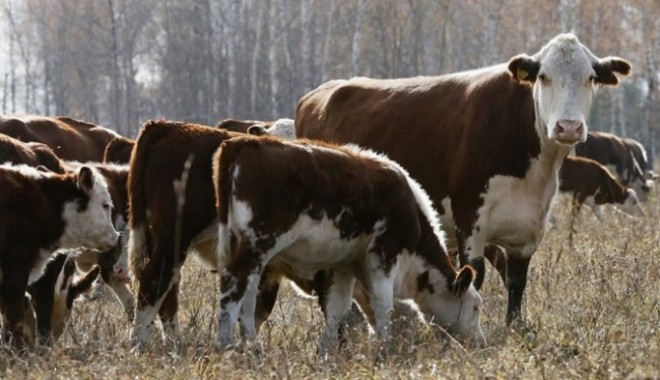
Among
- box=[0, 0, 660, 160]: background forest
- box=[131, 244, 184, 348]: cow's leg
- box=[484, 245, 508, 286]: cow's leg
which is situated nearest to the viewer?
box=[131, 244, 184, 348]: cow's leg

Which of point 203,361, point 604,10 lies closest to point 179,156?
point 203,361

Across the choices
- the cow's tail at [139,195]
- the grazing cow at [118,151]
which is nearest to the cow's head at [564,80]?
the cow's tail at [139,195]

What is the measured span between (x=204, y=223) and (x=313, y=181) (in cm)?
86

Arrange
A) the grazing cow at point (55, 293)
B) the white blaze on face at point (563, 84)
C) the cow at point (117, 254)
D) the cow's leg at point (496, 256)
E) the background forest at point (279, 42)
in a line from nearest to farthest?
the grazing cow at point (55, 293)
the white blaze on face at point (563, 84)
the cow at point (117, 254)
the cow's leg at point (496, 256)
the background forest at point (279, 42)

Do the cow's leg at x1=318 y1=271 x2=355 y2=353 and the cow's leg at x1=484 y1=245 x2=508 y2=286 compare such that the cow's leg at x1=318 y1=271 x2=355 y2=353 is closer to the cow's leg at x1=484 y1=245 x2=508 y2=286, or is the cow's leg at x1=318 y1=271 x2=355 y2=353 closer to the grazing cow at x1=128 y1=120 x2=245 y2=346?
the grazing cow at x1=128 y1=120 x2=245 y2=346

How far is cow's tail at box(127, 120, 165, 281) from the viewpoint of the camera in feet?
28.2

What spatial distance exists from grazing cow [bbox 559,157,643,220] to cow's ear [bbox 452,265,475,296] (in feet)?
39.7

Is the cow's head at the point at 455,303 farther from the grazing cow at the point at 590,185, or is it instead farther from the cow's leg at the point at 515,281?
the grazing cow at the point at 590,185

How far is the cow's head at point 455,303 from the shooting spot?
29.3 ft

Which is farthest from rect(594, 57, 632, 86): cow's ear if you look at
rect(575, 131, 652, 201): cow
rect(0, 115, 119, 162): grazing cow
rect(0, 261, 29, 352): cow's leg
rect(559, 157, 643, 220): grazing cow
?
rect(575, 131, 652, 201): cow

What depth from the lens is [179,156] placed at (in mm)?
8523

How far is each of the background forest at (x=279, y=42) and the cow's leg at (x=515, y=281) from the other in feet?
106

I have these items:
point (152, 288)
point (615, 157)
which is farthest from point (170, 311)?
point (615, 157)

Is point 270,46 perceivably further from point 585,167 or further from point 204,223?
point 204,223
